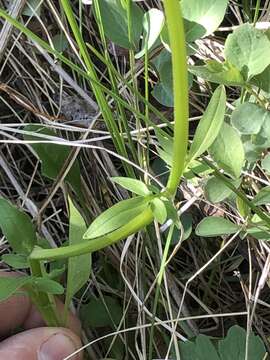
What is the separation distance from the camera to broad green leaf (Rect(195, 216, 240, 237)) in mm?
805

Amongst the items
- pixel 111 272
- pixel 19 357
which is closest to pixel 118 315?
pixel 111 272

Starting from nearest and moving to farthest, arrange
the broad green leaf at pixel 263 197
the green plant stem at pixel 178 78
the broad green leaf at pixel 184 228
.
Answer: the green plant stem at pixel 178 78
the broad green leaf at pixel 263 197
the broad green leaf at pixel 184 228

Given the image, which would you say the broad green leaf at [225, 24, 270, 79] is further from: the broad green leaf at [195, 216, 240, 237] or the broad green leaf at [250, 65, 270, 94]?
the broad green leaf at [195, 216, 240, 237]

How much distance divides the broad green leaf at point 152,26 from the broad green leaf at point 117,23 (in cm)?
1

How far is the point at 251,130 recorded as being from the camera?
748 mm

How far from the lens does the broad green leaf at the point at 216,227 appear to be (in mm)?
805

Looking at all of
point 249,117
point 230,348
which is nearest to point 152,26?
point 249,117

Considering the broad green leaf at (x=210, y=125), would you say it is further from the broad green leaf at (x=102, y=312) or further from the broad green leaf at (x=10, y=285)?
the broad green leaf at (x=102, y=312)

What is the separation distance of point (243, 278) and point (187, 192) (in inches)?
6.3

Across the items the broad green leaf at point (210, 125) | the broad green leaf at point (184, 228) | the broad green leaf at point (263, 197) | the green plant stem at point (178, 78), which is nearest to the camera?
the green plant stem at point (178, 78)

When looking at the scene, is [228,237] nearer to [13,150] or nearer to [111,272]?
[111,272]

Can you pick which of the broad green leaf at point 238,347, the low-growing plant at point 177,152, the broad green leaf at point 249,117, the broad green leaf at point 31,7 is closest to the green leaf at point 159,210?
the low-growing plant at point 177,152

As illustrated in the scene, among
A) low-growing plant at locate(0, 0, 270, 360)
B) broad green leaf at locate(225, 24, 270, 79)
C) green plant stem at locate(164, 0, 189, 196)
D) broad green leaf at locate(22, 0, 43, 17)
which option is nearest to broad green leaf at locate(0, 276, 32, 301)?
low-growing plant at locate(0, 0, 270, 360)

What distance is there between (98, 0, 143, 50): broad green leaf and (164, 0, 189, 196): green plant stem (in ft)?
0.65
